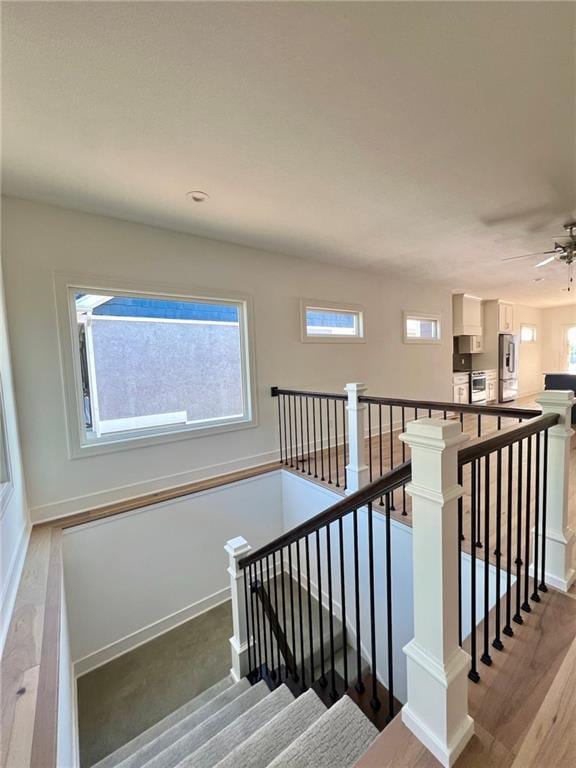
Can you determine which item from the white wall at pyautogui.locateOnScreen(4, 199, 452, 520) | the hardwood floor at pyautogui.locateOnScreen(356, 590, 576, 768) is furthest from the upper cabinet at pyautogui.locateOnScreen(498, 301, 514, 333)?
the hardwood floor at pyautogui.locateOnScreen(356, 590, 576, 768)

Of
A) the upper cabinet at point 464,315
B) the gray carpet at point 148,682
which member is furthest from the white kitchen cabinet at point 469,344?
the gray carpet at point 148,682

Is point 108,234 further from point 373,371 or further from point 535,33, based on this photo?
point 373,371

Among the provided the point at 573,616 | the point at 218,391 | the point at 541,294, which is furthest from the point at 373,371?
the point at 541,294

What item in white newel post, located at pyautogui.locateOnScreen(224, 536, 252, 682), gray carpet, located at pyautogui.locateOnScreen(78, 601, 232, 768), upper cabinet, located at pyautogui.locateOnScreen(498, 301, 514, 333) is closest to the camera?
gray carpet, located at pyautogui.locateOnScreen(78, 601, 232, 768)

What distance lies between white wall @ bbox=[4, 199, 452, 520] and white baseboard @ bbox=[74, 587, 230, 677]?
1168 mm

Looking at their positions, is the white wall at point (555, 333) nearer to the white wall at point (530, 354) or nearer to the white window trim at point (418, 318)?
the white wall at point (530, 354)

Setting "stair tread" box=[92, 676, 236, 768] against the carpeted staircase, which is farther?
"stair tread" box=[92, 676, 236, 768]

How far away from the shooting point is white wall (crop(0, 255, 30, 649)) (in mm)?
1732

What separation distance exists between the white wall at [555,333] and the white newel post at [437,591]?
1104cm

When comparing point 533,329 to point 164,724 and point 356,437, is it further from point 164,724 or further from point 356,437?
point 164,724

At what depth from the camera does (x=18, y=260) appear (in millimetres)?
2504

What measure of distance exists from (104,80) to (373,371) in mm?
4321

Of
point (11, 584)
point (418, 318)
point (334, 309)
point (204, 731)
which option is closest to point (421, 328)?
point (418, 318)

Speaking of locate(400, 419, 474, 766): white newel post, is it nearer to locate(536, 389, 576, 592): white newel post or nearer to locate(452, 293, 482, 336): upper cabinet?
locate(536, 389, 576, 592): white newel post
